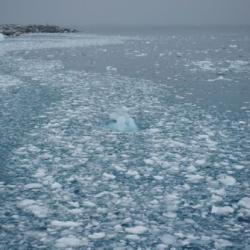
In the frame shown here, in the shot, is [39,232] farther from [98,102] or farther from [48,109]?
[98,102]

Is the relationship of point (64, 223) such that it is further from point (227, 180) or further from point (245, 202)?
point (227, 180)

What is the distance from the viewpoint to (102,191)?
5.07 m

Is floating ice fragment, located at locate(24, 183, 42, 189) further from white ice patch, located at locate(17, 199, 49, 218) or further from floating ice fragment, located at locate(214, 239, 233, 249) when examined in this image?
floating ice fragment, located at locate(214, 239, 233, 249)

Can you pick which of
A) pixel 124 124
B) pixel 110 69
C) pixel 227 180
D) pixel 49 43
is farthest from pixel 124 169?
pixel 49 43

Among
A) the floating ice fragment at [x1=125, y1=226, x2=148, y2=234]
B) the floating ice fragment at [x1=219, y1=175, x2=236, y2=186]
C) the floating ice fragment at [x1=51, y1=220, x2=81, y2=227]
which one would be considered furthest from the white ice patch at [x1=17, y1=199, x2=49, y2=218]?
the floating ice fragment at [x1=219, y1=175, x2=236, y2=186]

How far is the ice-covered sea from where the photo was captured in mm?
4035

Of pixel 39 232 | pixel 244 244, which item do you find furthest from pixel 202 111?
pixel 39 232

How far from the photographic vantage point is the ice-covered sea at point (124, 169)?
13.2ft

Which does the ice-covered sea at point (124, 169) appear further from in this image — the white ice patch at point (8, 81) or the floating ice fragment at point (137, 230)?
the white ice patch at point (8, 81)

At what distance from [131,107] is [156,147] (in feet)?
11.2

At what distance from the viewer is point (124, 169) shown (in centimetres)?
589

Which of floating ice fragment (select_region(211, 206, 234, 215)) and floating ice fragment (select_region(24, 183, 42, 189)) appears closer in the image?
floating ice fragment (select_region(211, 206, 234, 215))

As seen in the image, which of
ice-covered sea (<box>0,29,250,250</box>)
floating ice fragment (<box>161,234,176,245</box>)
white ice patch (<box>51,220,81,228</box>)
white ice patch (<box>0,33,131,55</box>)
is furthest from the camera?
white ice patch (<box>0,33,131,55</box>)

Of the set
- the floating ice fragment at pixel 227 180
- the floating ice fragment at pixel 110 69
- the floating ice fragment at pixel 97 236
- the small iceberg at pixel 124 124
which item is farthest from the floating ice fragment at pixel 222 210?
the floating ice fragment at pixel 110 69
